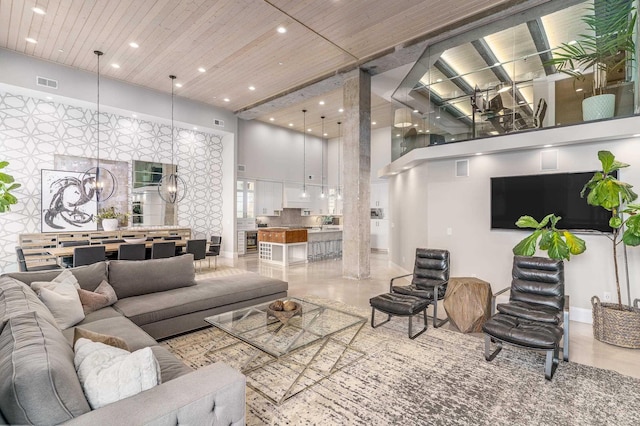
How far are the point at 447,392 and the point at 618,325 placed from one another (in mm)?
2519

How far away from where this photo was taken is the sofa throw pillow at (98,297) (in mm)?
3129

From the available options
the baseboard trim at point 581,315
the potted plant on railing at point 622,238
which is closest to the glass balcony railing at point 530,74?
the potted plant on railing at point 622,238

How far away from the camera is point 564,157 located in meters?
4.52

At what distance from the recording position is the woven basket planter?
3.45 meters

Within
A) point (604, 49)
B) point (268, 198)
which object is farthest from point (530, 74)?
point (268, 198)

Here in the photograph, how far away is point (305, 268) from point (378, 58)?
5152 millimetres

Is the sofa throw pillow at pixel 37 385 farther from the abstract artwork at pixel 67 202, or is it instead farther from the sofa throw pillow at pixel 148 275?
the abstract artwork at pixel 67 202

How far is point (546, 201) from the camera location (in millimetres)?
4625

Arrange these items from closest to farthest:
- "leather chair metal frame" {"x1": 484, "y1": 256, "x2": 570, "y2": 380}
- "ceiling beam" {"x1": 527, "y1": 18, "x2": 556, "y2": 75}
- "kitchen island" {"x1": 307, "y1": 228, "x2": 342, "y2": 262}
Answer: "leather chair metal frame" {"x1": 484, "y1": 256, "x2": 570, "y2": 380} → "ceiling beam" {"x1": 527, "y1": 18, "x2": 556, "y2": 75} → "kitchen island" {"x1": 307, "y1": 228, "x2": 342, "y2": 262}

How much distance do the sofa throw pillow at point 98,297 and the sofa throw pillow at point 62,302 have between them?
17 cm

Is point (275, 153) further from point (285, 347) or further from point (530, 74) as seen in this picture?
point (285, 347)

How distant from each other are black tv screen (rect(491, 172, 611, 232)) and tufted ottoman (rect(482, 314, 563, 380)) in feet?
6.77

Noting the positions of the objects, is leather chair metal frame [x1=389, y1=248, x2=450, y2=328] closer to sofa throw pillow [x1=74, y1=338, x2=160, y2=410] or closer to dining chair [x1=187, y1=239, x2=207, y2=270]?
sofa throw pillow [x1=74, y1=338, x2=160, y2=410]

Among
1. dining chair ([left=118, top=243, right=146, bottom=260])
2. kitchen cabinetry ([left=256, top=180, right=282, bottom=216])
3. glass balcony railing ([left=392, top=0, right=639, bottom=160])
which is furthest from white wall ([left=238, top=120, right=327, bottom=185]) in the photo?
glass balcony railing ([left=392, top=0, right=639, bottom=160])
